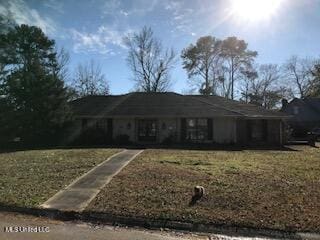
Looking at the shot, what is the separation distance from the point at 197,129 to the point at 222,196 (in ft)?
73.9

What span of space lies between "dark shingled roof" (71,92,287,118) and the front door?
0.81 metres

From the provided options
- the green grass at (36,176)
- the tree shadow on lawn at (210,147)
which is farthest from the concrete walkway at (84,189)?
the tree shadow on lawn at (210,147)

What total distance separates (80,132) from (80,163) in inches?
660

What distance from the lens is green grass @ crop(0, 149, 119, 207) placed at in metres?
11.8

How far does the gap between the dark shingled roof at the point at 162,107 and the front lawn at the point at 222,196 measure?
1771 cm

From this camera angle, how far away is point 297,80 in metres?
80.4

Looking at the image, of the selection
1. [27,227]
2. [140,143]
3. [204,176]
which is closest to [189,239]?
[27,227]

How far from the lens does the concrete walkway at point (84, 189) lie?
35.7ft

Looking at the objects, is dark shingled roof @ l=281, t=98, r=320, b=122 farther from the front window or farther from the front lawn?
the front lawn

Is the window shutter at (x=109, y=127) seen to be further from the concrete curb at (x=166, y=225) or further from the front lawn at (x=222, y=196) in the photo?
the concrete curb at (x=166, y=225)

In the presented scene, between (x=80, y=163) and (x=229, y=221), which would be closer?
(x=229, y=221)

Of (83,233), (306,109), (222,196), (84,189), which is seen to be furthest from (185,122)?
(306,109)

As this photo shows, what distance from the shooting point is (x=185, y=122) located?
3388 centimetres

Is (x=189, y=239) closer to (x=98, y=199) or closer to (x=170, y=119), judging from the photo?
(x=98, y=199)
